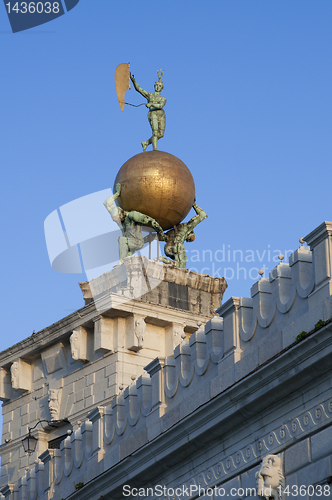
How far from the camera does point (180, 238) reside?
36.0 m

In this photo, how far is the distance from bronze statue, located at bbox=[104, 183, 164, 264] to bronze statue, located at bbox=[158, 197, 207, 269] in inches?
23.9

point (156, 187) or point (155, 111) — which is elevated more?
point (155, 111)

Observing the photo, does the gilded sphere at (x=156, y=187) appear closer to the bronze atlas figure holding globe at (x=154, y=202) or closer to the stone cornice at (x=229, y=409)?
the bronze atlas figure holding globe at (x=154, y=202)

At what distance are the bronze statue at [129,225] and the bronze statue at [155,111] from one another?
3156 millimetres

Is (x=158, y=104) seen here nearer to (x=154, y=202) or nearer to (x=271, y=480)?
(x=154, y=202)

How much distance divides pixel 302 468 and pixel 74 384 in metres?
16.4

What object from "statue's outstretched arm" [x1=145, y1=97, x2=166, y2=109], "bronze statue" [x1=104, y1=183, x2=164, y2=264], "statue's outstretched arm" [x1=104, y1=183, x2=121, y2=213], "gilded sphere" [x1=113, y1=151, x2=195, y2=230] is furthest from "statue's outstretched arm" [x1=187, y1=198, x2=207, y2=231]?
"statue's outstretched arm" [x1=145, y1=97, x2=166, y2=109]

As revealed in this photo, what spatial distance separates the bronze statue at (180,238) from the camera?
3553 cm

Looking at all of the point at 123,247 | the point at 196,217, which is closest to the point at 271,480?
the point at 123,247

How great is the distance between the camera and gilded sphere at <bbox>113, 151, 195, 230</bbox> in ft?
114

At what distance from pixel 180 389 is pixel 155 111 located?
17863 millimetres

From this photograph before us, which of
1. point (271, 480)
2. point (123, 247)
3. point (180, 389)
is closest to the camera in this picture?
point (271, 480)

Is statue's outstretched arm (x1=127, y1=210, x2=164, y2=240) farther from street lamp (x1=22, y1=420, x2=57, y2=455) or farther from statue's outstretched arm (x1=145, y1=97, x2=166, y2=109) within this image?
street lamp (x1=22, y1=420, x2=57, y2=455)

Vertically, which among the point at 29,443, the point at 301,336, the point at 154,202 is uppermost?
the point at 154,202
